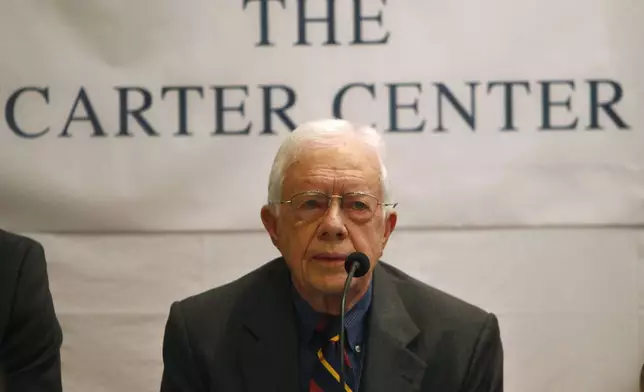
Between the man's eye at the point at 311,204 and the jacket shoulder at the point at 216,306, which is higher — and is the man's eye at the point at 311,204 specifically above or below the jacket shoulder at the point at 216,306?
above

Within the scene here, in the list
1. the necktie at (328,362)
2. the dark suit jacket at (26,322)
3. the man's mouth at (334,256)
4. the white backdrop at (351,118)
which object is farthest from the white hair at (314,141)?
the dark suit jacket at (26,322)

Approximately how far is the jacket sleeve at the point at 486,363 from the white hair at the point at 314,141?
30cm

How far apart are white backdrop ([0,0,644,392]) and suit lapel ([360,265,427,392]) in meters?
0.38

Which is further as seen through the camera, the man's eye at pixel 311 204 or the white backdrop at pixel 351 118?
the white backdrop at pixel 351 118

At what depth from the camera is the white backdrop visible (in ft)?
5.53

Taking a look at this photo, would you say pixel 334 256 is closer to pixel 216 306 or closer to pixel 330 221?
pixel 330 221

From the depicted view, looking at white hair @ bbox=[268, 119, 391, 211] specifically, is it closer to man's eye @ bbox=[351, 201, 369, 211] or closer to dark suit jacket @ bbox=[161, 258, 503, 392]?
man's eye @ bbox=[351, 201, 369, 211]

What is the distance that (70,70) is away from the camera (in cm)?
172

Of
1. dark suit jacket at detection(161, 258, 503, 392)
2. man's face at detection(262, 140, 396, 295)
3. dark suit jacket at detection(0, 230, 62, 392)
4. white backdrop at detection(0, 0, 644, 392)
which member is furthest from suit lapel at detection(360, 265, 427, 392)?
dark suit jacket at detection(0, 230, 62, 392)

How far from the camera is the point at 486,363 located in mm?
1334

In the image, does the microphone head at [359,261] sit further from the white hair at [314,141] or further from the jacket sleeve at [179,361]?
the jacket sleeve at [179,361]

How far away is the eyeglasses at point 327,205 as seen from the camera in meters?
1.23

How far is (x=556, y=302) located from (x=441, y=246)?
0.28 meters

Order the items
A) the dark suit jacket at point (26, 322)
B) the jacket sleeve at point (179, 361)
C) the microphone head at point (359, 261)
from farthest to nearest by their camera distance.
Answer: the dark suit jacket at point (26, 322) → the jacket sleeve at point (179, 361) → the microphone head at point (359, 261)
